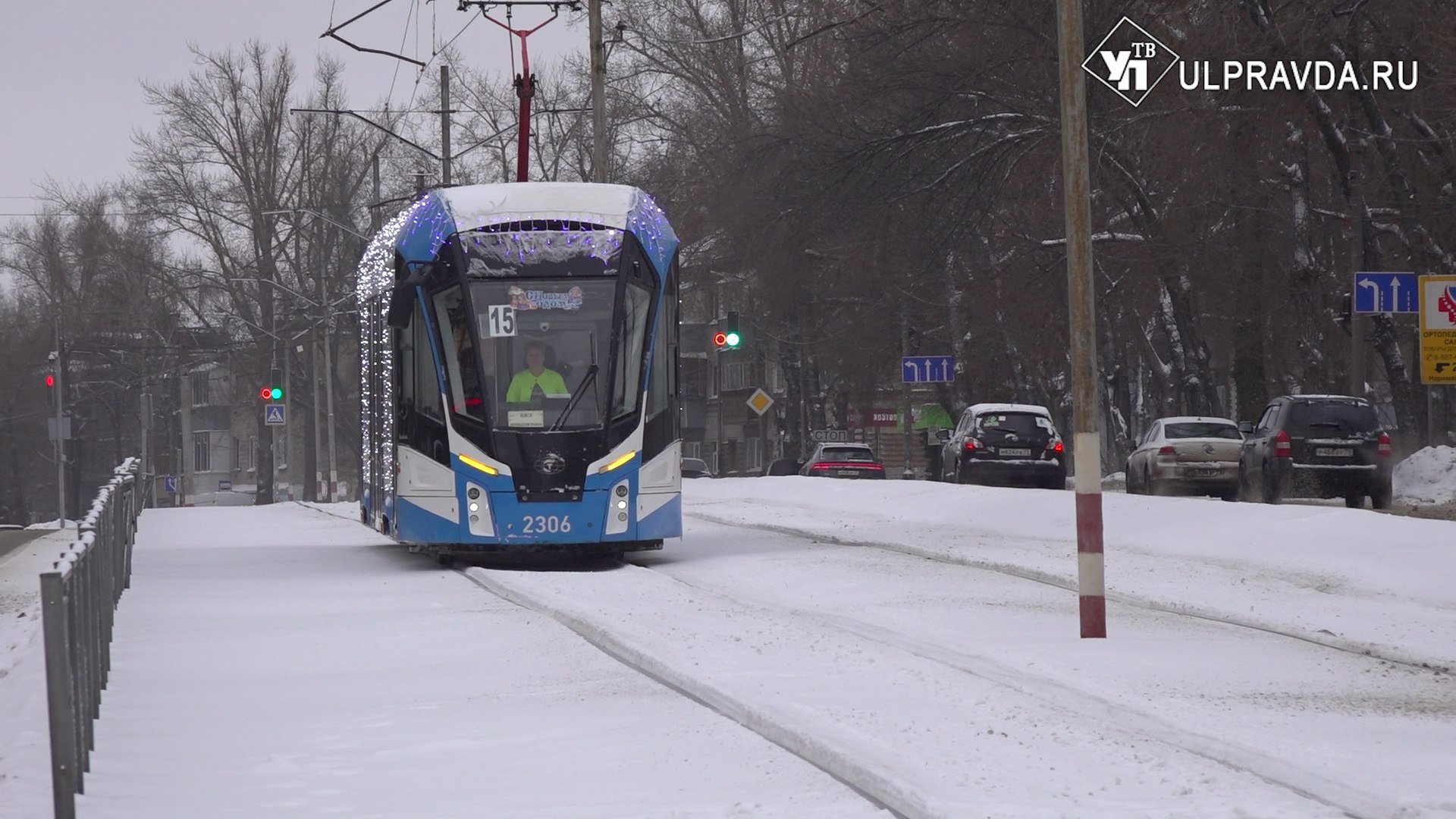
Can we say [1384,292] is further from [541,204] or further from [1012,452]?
[541,204]

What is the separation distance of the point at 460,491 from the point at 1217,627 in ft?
24.4

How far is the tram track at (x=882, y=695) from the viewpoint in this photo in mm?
7203

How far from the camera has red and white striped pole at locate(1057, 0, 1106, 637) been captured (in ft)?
41.1

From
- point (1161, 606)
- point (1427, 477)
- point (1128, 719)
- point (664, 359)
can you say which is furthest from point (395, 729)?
point (1427, 477)

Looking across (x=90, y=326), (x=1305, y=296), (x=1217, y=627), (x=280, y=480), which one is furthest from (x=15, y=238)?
(x=1217, y=627)

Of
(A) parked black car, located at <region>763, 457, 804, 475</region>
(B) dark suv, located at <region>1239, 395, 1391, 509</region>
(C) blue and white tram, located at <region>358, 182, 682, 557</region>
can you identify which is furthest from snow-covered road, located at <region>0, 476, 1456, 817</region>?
(A) parked black car, located at <region>763, 457, 804, 475</region>

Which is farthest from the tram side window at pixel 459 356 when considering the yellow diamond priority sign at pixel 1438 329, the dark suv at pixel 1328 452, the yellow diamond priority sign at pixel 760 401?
the yellow diamond priority sign at pixel 760 401

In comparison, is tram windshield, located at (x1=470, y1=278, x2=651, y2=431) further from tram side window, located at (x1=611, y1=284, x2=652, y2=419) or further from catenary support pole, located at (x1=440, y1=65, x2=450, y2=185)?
catenary support pole, located at (x1=440, y1=65, x2=450, y2=185)

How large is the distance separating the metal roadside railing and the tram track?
271 cm

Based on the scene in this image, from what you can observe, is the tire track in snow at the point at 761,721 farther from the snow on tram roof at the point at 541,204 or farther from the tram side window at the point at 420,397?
the snow on tram roof at the point at 541,204

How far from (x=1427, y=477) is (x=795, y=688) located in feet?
76.3

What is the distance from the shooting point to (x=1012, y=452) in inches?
1478

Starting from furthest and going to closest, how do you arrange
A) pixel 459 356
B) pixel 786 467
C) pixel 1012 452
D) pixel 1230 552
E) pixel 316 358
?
pixel 316 358, pixel 786 467, pixel 1012 452, pixel 1230 552, pixel 459 356

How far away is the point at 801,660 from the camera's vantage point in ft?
35.8
